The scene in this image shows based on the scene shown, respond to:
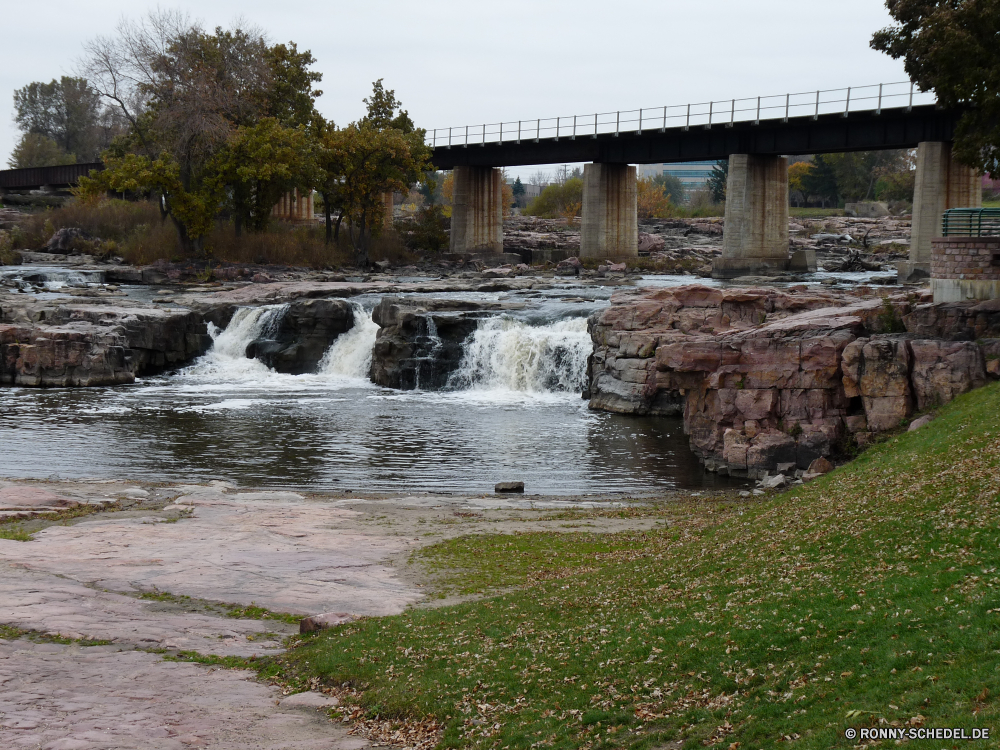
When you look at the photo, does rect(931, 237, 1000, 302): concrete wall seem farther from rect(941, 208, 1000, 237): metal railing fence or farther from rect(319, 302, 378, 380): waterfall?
rect(319, 302, 378, 380): waterfall

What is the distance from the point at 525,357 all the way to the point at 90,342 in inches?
675

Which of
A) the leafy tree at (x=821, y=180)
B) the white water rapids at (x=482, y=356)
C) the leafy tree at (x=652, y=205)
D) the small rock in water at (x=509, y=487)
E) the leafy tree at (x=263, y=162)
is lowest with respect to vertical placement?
the small rock in water at (x=509, y=487)

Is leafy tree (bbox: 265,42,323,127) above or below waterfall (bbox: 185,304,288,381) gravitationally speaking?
above

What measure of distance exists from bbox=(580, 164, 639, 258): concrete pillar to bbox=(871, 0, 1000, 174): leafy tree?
42.0 meters

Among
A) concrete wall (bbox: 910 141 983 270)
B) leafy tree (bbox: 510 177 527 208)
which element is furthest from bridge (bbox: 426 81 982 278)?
leafy tree (bbox: 510 177 527 208)

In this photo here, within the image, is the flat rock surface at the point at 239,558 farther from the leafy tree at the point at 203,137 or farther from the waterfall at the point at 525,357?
the leafy tree at the point at 203,137

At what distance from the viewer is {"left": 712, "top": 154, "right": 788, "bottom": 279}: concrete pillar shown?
6806 cm

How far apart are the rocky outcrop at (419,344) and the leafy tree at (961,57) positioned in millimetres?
18555

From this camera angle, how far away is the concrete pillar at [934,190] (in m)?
58.5

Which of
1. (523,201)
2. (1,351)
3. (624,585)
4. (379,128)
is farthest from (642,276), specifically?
(523,201)

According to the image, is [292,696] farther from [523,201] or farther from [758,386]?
[523,201]

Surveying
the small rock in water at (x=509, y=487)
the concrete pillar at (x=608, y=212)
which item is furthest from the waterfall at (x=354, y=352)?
the concrete pillar at (x=608, y=212)

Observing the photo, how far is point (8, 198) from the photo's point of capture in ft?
309

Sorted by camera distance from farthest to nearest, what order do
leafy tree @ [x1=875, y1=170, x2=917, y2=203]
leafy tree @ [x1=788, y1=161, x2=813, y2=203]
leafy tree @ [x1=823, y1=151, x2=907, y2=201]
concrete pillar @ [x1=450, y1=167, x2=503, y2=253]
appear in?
leafy tree @ [x1=788, y1=161, x2=813, y2=203], leafy tree @ [x1=823, y1=151, x2=907, y2=201], leafy tree @ [x1=875, y1=170, x2=917, y2=203], concrete pillar @ [x1=450, y1=167, x2=503, y2=253]
